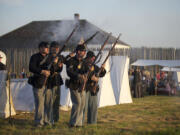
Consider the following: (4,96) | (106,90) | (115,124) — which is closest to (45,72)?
(4,96)

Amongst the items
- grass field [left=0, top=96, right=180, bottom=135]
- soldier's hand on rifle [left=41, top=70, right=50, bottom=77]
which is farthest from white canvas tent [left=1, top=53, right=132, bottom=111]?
soldier's hand on rifle [left=41, top=70, right=50, bottom=77]

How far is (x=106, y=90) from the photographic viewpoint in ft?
30.5

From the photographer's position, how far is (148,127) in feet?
20.2

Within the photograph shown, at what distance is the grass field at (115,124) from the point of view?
554 cm

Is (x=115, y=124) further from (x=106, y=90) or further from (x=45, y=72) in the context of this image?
(x=106, y=90)

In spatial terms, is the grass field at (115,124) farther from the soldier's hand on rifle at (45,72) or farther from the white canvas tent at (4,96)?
the soldier's hand on rifle at (45,72)

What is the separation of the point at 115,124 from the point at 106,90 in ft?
9.50

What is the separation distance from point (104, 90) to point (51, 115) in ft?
11.0

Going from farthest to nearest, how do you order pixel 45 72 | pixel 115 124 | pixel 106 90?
1. pixel 106 90
2. pixel 115 124
3. pixel 45 72

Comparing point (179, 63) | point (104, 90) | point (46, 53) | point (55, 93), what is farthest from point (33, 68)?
point (179, 63)

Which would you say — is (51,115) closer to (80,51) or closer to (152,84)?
(80,51)

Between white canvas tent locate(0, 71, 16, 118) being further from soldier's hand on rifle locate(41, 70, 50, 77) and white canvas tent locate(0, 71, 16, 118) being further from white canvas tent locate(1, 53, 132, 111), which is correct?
soldier's hand on rifle locate(41, 70, 50, 77)

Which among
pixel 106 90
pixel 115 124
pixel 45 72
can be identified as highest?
pixel 45 72

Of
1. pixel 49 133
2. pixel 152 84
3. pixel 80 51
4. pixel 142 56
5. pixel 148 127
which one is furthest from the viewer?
pixel 142 56
